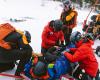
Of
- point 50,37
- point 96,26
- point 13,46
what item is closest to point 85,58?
point 13,46

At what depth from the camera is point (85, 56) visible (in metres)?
5.45

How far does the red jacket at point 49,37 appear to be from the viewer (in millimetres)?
6978

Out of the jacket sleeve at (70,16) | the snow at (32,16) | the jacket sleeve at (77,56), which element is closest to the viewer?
the jacket sleeve at (77,56)

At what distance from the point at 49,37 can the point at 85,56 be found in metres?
1.84

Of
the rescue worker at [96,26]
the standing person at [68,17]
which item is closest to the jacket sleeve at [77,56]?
the standing person at [68,17]

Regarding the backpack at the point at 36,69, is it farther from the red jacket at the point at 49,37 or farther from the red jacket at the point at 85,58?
the red jacket at the point at 49,37

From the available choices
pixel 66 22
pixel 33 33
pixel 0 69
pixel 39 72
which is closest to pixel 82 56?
pixel 39 72

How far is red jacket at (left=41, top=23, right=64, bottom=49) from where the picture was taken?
6.98 m

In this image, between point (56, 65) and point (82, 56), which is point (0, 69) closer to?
point (56, 65)

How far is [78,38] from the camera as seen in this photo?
5727 mm

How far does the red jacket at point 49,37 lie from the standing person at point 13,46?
120 centimetres

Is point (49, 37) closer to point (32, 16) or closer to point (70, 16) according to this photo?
point (70, 16)

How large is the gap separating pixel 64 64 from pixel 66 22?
2.47 m

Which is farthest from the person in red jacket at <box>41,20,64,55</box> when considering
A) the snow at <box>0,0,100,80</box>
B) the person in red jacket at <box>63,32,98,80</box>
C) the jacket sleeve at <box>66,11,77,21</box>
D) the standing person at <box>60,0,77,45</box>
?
the person in red jacket at <box>63,32,98,80</box>
